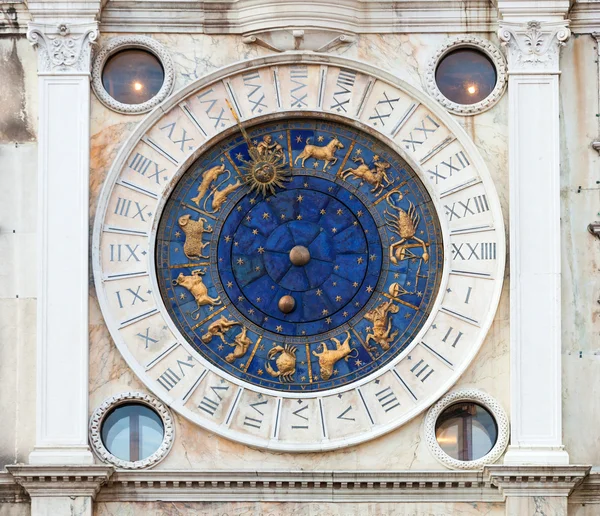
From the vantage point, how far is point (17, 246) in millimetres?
23250

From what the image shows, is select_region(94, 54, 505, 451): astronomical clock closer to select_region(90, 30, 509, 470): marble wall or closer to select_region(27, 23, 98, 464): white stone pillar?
select_region(90, 30, 509, 470): marble wall

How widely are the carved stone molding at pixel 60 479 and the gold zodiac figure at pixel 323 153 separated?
11.6 ft

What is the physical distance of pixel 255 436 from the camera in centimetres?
2283

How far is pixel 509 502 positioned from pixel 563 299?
6.72 feet

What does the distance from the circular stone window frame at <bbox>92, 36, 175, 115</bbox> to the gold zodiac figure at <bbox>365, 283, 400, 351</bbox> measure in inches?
112

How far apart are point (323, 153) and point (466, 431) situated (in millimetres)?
2968

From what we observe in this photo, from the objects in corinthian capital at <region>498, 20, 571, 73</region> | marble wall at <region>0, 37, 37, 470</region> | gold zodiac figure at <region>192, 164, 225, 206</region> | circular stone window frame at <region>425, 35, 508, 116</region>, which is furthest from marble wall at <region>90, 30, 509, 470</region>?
gold zodiac figure at <region>192, 164, 225, 206</region>

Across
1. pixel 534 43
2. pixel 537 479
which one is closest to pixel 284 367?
pixel 537 479

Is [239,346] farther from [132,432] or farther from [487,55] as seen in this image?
[487,55]

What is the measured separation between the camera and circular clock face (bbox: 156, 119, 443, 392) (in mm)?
23125

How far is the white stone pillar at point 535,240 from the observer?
22672 mm

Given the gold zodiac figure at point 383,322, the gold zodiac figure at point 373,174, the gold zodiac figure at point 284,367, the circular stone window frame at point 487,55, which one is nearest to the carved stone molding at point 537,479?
the gold zodiac figure at point 383,322

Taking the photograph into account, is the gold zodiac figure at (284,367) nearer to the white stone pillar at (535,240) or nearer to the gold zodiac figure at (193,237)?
the gold zodiac figure at (193,237)

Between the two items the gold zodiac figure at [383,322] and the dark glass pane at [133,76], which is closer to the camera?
the gold zodiac figure at [383,322]
